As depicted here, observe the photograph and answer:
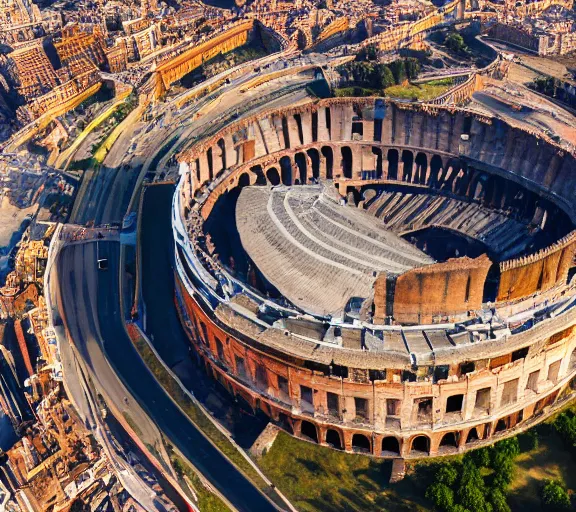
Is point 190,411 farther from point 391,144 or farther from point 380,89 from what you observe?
point 380,89

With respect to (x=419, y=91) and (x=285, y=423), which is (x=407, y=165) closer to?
(x=419, y=91)

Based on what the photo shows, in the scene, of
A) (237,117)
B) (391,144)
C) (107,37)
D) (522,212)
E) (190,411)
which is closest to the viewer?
(190,411)

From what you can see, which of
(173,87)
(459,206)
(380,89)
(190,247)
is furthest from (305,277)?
(173,87)

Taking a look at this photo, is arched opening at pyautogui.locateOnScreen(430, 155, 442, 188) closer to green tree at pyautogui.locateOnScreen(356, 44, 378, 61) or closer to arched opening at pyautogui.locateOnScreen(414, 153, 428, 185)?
arched opening at pyautogui.locateOnScreen(414, 153, 428, 185)

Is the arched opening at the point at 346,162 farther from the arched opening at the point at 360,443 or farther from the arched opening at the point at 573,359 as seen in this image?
the arched opening at the point at 360,443

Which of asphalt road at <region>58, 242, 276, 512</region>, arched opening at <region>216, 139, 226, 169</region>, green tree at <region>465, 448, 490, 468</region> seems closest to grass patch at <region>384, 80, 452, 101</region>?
arched opening at <region>216, 139, 226, 169</region>

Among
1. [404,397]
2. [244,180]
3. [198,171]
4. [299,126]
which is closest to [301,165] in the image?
[299,126]
